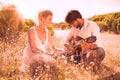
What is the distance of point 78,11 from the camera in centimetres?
338

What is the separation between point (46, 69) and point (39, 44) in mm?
200

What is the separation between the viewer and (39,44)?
3.22 metres

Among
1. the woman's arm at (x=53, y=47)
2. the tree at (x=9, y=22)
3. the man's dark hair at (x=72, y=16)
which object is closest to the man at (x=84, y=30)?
the man's dark hair at (x=72, y=16)

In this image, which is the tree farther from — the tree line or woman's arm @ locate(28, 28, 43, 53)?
woman's arm @ locate(28, 28, 43, 53)

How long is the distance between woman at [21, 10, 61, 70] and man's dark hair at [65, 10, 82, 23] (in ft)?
0.52

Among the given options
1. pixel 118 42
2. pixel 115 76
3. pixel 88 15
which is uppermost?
pixel 88 15

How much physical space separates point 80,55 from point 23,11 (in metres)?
0.58

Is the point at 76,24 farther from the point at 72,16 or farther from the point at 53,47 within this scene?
the point at 53,47

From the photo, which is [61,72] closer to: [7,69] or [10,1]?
[7,69]

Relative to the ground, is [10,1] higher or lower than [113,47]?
higher

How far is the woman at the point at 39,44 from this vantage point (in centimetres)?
319

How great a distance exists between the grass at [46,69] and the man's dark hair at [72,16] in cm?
19

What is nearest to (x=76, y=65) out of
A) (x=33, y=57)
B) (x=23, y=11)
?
(x=33, y=57)

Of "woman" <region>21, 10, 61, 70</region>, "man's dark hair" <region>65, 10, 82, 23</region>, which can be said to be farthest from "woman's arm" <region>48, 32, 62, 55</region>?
"man's dark hair" <region>65, 10, 82, 23</region>
